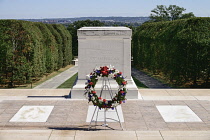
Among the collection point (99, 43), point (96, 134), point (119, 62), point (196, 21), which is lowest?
point (96, 134)

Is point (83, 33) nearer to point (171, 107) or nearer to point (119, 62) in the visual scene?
point (119, 62)

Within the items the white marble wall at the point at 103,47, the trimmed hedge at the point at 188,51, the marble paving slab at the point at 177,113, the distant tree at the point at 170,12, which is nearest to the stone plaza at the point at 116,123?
the marble paving slab at the point at 177,113

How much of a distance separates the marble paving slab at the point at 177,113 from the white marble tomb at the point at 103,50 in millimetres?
1222

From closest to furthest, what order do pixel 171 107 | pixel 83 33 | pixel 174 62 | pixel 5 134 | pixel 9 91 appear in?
pixel 5 134
pixel 171 107
pixel 83 33
pixel 9 91
pixel 174 62

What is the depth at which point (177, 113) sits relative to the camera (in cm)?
766

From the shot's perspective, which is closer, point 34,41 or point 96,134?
point 96,134

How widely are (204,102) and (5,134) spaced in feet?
18.0

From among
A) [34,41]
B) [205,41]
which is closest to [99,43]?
[205,41]

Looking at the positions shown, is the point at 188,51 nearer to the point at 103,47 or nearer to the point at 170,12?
the point at 103,47

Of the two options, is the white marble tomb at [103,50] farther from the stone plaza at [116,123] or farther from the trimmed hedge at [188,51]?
the trimmed hedge at [188,51]

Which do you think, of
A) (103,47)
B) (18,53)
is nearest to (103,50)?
(103,47)

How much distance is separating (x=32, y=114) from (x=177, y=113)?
11.9ft

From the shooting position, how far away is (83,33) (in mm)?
9000

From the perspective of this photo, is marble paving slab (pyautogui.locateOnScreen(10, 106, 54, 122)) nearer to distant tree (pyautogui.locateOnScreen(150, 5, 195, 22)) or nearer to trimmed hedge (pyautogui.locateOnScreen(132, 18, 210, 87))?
trimmed hedge (pyautogui.locateOnScreen(132, 18, 210, 87))
